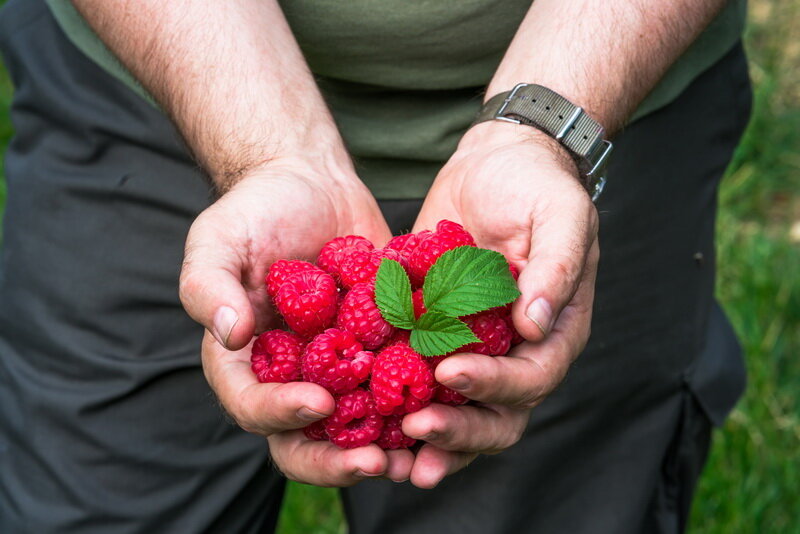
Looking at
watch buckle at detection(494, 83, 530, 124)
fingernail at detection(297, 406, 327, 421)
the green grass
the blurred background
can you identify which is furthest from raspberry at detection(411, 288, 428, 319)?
the green grass

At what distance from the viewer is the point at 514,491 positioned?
1770 mm

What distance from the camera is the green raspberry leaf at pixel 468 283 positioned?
1.30 meters

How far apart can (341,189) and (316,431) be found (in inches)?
16.8

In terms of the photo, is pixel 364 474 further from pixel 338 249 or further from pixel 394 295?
pixel 338 249

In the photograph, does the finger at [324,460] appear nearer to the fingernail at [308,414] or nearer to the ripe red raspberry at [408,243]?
the fingernail at [308,414]

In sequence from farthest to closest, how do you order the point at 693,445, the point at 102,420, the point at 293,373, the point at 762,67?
the point at 762,67, the point at 693,445, the point at 102,420, the point at 293,373

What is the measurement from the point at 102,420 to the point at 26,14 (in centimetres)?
88

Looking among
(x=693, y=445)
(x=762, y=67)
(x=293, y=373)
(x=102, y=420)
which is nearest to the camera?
(x=293, y=373)

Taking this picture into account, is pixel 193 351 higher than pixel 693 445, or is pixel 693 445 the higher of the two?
pixel 693 445

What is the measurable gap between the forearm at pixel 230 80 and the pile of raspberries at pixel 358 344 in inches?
9.9

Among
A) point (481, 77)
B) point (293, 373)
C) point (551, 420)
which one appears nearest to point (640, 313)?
point (551, 420)

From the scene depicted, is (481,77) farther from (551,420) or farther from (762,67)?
(762,67)

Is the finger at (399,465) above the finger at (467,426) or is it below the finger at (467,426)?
below

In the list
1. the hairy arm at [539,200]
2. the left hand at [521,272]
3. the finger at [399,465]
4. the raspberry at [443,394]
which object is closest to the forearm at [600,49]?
the hairy arm at [539,200]
